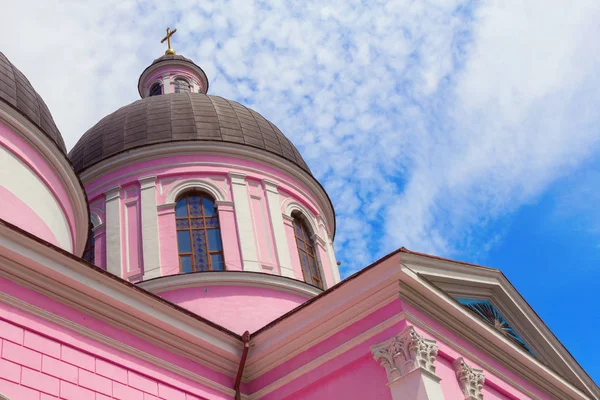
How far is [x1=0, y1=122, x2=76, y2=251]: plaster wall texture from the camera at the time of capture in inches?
417

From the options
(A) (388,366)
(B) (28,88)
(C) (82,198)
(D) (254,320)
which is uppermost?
(B) (28,88)

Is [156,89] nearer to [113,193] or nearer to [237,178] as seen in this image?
[113,193]

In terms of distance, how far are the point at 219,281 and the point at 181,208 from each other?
7.31 feet

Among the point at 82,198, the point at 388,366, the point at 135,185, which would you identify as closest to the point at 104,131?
the point at 135,185

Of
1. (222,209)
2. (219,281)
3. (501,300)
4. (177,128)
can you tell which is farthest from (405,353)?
(177,128)

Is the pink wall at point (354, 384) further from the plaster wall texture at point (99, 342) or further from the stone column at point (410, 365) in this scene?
the plaster wall texture at point (99, 342)

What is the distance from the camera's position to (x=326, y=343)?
382 inches

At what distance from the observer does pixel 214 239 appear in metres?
14.8

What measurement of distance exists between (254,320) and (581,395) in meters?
5.68

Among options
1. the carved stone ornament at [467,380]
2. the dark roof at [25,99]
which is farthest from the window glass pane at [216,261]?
the carved stone ornament at [467,380]

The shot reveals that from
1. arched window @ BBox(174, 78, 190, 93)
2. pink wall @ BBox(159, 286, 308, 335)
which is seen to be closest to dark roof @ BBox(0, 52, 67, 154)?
pink wall @ BBox(159, 286, 308, 335)

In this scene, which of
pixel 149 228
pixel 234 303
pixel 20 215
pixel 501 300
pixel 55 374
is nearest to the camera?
pixel 55 374

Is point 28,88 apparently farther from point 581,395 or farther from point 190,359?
point 581,395

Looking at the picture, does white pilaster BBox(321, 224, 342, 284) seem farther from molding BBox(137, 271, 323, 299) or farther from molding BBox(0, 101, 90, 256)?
molding BBox(0, 101, 90, 256)
